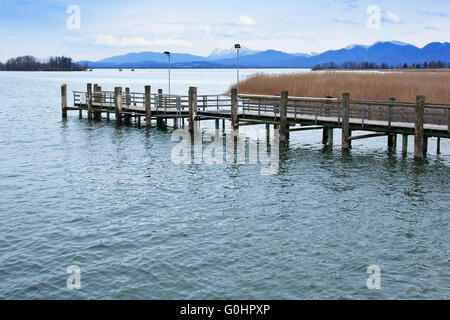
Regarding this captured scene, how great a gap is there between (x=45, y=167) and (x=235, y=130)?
1222 centimetres

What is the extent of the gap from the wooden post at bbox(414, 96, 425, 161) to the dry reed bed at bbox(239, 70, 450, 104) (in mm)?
12178

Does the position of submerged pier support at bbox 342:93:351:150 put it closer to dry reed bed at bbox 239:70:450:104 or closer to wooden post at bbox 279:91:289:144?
wooden post at bbox 279:91:289:144

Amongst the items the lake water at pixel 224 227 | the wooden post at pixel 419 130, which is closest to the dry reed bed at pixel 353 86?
the lake water at pixel 224 227

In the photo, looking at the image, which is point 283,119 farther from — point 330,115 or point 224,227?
point 224,227

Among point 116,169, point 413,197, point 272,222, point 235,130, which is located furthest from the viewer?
point 235,130

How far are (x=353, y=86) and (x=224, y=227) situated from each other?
28.8m

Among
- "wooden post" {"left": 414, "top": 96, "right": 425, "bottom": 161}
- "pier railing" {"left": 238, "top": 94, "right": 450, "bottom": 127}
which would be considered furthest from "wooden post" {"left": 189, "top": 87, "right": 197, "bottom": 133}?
"wooden post" {"left": 414, "top": 96, "right": 425, "bottom": 161}

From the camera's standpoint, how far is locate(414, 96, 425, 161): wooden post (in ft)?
83.8

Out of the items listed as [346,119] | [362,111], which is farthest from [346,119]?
[362,111]

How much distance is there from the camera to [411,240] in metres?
16.0

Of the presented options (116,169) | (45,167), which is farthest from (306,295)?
(45,167)

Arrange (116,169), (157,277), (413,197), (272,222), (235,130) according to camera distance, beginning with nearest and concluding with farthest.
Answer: (157,277), (272,222), (413,197), (116,169), (235,130)
